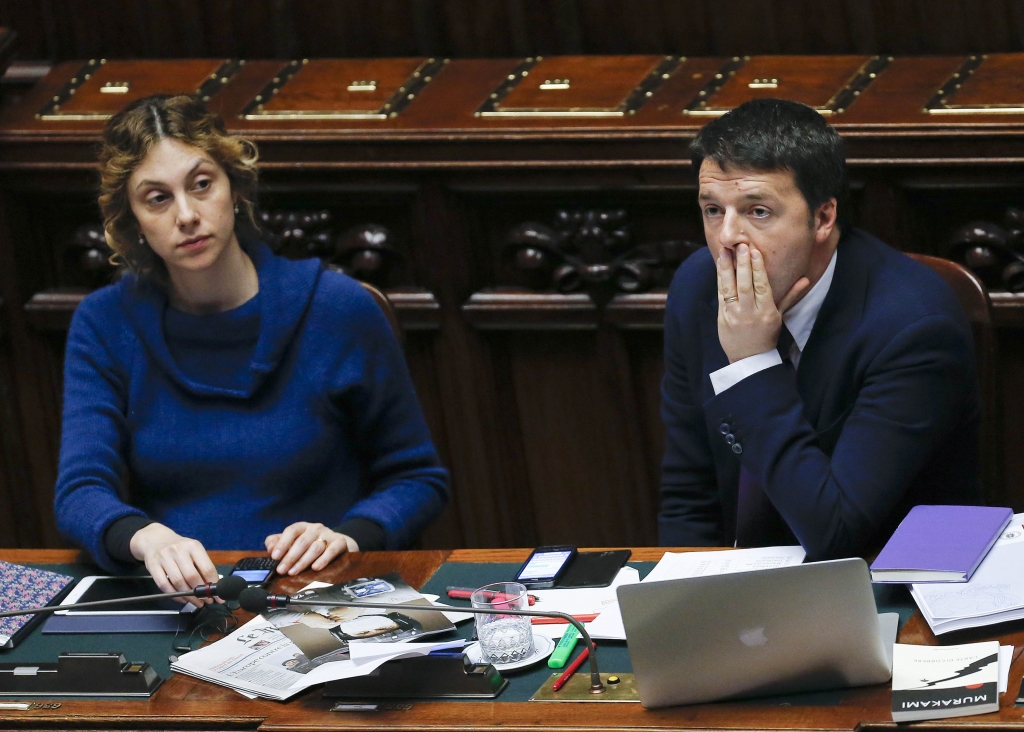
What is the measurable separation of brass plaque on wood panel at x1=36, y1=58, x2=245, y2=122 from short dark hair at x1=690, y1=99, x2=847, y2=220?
68.2 inches

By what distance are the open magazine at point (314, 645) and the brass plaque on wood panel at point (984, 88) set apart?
64.8 inches

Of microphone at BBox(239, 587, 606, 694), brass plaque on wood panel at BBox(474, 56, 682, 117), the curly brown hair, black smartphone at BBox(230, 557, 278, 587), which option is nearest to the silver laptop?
microphone at BBox(239, 587, 606, 694)

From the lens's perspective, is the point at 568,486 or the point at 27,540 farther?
the point at 27,540

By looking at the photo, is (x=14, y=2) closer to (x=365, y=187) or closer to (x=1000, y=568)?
(x=365, y=187)

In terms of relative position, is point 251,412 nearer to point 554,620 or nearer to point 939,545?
point 554,620

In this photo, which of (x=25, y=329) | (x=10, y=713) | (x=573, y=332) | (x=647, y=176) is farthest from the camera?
(x=25, y=329)

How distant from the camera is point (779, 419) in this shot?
223cm

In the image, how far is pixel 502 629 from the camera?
1917 mm

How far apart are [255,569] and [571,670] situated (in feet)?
2.21

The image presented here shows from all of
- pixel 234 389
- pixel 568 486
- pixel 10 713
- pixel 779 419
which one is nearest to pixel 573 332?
pixel 568 486

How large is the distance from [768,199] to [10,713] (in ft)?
4.27

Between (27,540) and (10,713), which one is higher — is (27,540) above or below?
below

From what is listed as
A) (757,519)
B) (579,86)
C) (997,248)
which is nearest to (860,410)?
(757,519)

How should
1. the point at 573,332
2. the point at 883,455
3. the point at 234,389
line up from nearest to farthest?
the point at 883,455
the point at 234,389
the point at 573,332
